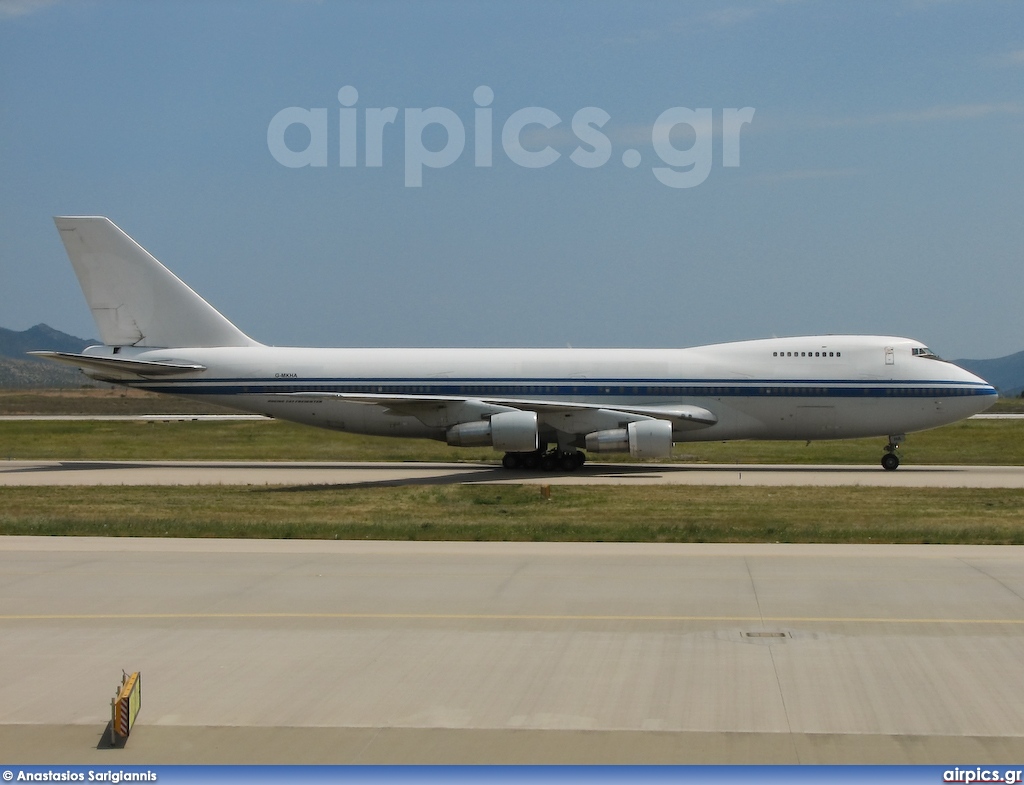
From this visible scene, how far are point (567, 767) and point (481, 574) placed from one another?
7703 mm

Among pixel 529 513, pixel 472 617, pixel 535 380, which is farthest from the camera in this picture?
pixel 535 380

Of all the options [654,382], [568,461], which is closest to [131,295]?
[568,461]

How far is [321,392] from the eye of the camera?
35406 mm

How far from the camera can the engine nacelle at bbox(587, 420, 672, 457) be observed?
32562 mm

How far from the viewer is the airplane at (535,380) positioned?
34469mm

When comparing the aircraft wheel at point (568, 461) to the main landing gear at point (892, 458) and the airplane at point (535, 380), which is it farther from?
the main landing gear at point (892, 458)

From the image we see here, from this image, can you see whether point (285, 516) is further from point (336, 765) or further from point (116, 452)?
point (116, 452)

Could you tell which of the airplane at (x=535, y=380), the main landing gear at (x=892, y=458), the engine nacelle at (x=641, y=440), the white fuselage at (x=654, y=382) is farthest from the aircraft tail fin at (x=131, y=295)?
the main landing gear at (x=892, y=458)

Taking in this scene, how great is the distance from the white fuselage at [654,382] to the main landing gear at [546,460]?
84 centimetres

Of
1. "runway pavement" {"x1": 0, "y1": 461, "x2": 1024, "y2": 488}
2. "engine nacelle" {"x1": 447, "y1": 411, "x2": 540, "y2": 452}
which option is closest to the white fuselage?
"runway pavement" {"x1": 0, "y1": 461, "x2": 1024, "y2": 488}

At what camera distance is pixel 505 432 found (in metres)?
32.5

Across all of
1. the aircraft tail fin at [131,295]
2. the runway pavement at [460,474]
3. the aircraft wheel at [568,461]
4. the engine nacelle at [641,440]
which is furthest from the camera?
the aircraft tail fin at [131,295]

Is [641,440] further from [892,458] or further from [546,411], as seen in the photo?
[892,458]

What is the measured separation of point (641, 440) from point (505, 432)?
4000 millimetres
